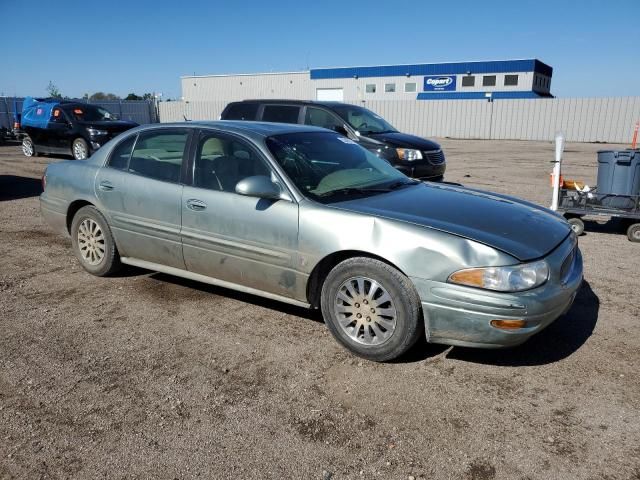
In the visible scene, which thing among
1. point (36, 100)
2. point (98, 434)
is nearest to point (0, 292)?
point (98, 434)

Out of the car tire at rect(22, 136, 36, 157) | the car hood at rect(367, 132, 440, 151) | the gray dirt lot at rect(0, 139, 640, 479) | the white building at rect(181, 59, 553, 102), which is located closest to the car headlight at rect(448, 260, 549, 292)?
the gray dirt lot at rect(0, 139, 640, 479)

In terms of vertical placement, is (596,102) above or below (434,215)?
above

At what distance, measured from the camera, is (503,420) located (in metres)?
3.05

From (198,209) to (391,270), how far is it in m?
1.75

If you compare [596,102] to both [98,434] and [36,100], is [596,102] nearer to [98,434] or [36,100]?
[36,100]

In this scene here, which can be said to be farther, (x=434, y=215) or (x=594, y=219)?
(x=594, y=219)

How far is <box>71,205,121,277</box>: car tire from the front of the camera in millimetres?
5199

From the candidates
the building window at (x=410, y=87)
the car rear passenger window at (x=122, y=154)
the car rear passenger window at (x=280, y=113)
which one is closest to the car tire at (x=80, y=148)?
the car rear passenger window at (x=280, y=113)

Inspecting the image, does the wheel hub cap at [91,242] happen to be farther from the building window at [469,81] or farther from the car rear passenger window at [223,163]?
the building window at [469,81]

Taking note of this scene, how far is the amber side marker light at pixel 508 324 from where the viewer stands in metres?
3.28

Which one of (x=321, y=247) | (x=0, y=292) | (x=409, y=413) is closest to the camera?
(x=409, y=413)

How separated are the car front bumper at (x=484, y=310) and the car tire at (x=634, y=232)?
4368mm

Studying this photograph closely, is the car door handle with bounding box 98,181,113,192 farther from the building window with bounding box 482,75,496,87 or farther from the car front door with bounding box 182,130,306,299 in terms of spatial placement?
the building window with bounding box 482,75,496,87

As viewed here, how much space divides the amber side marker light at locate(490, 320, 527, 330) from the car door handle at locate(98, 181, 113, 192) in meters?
3.61
